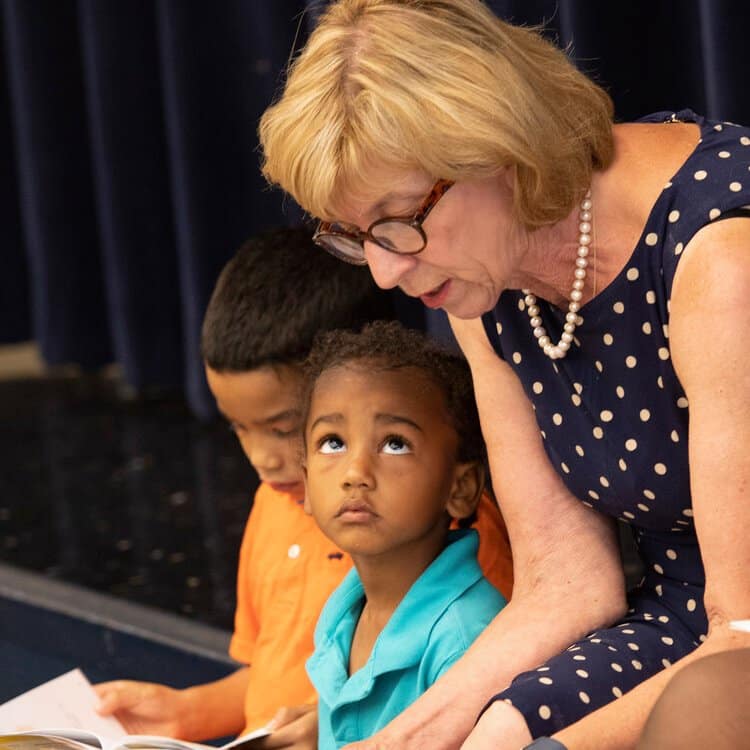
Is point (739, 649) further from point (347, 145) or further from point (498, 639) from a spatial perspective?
point (347, 145)

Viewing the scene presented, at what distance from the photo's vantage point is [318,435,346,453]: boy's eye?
64.1 inches

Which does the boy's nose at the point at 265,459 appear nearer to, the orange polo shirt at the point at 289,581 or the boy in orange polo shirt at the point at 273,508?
the boy in orange polo shirt at the point at 273,508

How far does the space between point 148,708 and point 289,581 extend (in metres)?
0.23

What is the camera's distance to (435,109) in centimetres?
134

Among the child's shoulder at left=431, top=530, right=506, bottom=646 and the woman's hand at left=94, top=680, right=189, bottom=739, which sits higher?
the child's shoulder at left=431, top=530, right=506, bottom=646

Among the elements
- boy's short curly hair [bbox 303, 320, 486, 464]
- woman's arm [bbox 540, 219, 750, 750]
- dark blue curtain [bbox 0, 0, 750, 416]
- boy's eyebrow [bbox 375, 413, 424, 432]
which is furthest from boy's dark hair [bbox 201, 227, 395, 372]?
dark blue curtain [bbox 0, 0, 750, 416]

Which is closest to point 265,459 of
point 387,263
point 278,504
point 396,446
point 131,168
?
point 278,504

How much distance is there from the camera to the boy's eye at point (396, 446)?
161 cm

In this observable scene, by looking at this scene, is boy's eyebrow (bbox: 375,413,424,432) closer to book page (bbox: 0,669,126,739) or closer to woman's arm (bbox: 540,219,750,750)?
woman's arm (bbox: 540,219,750,750)

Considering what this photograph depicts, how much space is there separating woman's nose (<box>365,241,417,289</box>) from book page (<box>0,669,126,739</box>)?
0.66 meters

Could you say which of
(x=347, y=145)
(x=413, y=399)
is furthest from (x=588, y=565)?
(x=347, y=145)

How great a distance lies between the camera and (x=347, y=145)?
1376 mm

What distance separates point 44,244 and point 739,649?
3.31 meters

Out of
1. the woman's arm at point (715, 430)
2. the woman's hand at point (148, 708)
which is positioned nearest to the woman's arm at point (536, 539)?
the woman's arm at point (715, 430)
